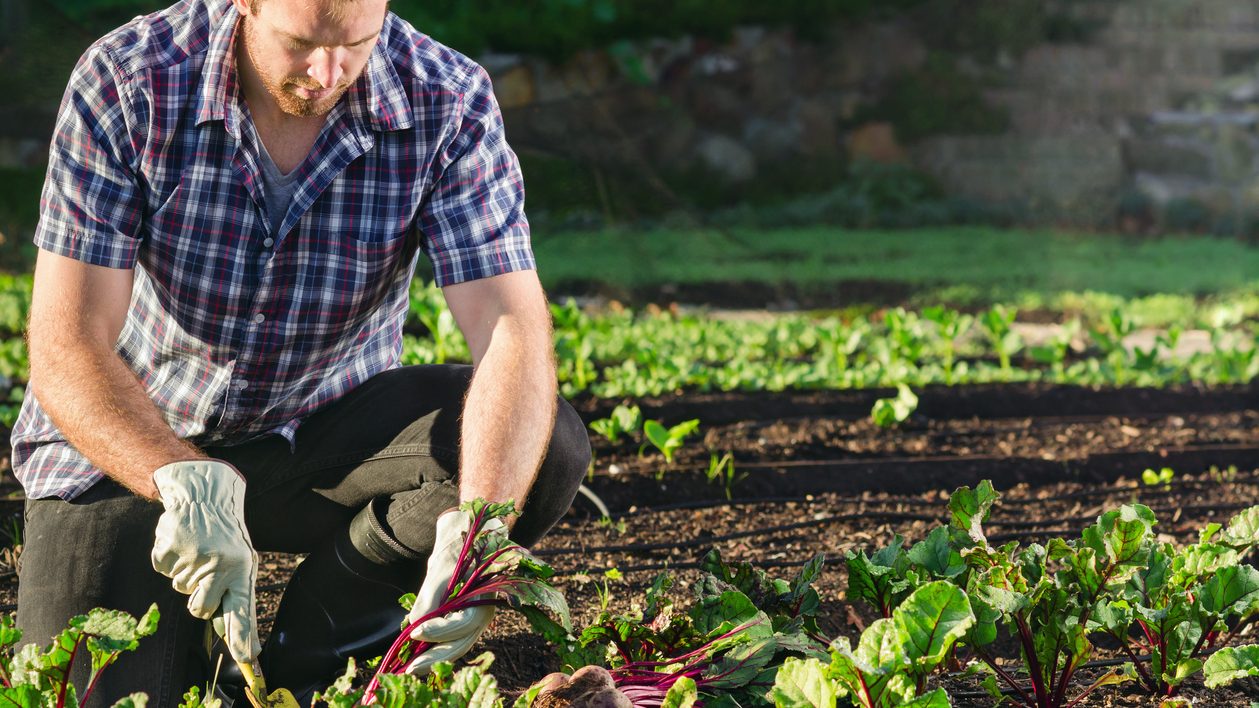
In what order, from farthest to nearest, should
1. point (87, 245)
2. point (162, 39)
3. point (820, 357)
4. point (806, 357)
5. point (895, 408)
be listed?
point (806, 357) → point (820, 357) → point (895, 408) → point (162, 39) → point (87, 245)

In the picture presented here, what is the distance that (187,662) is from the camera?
2.08 m

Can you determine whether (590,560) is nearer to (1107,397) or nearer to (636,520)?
(636,520)

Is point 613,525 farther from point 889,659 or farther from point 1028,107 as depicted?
point 1028,107

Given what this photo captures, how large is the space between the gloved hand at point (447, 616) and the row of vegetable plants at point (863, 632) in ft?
0.08

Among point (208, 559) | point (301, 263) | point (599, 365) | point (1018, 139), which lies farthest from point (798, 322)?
point (1018, 139)

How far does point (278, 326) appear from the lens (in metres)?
2.17

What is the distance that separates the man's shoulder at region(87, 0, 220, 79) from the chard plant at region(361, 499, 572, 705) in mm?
899

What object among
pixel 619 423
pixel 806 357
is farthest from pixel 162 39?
pixel 806 357

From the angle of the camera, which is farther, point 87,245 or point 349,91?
point 349,91

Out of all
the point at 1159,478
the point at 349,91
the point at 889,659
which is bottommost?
the point at 1159,478

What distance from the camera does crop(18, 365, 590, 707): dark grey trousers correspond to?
1.99 meters

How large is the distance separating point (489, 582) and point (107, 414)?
0.63m

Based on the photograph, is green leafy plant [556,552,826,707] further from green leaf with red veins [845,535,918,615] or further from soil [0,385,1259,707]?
soil [0,385,1259,707]

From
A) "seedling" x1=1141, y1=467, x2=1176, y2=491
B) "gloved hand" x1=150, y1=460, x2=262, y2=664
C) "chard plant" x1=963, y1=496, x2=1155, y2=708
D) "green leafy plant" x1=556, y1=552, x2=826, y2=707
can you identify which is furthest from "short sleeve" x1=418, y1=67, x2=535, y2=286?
"seedling" x1=1141, y1=467, x2=1176, y2=491
